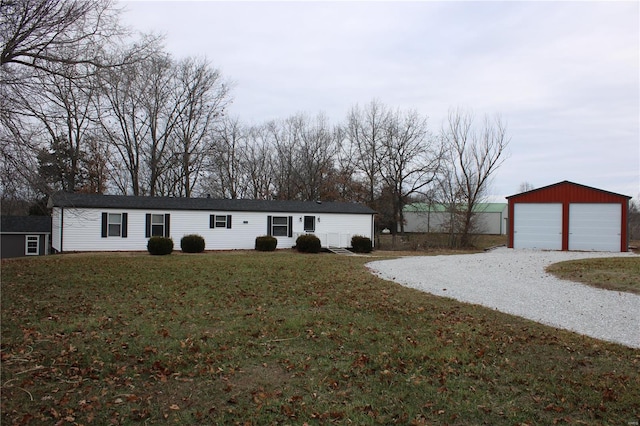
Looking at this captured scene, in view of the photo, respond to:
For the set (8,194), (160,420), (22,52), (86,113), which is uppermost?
(22,52)

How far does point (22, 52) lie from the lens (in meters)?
9.20

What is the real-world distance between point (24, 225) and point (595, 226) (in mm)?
33214

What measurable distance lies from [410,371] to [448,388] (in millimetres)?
539

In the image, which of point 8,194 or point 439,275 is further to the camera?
point 439,275

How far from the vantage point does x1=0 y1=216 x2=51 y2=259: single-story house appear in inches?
1106

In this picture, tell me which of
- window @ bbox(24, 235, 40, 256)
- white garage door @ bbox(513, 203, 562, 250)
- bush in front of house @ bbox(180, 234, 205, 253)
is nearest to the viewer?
bush in front of house @ bbox(180, 234, 205, 253)

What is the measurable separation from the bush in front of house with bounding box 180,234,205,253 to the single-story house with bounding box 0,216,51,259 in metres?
11.9

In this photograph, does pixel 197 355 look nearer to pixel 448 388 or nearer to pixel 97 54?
pixel 448 388

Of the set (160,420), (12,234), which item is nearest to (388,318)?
(160,420)

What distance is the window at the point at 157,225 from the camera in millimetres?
22516

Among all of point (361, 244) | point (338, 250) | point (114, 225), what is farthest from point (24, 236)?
point (361, 244)

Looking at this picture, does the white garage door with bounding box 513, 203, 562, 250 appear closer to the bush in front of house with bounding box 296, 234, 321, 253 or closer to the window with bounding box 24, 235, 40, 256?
the bush in front of house with bounding box 296, 234, 321, 253

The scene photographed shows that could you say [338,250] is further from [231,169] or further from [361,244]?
[231,169]

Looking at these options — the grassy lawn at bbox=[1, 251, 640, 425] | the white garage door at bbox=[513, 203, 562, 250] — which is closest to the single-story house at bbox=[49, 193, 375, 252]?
the white garage door at bbox=[513, 203, 562, 250]
